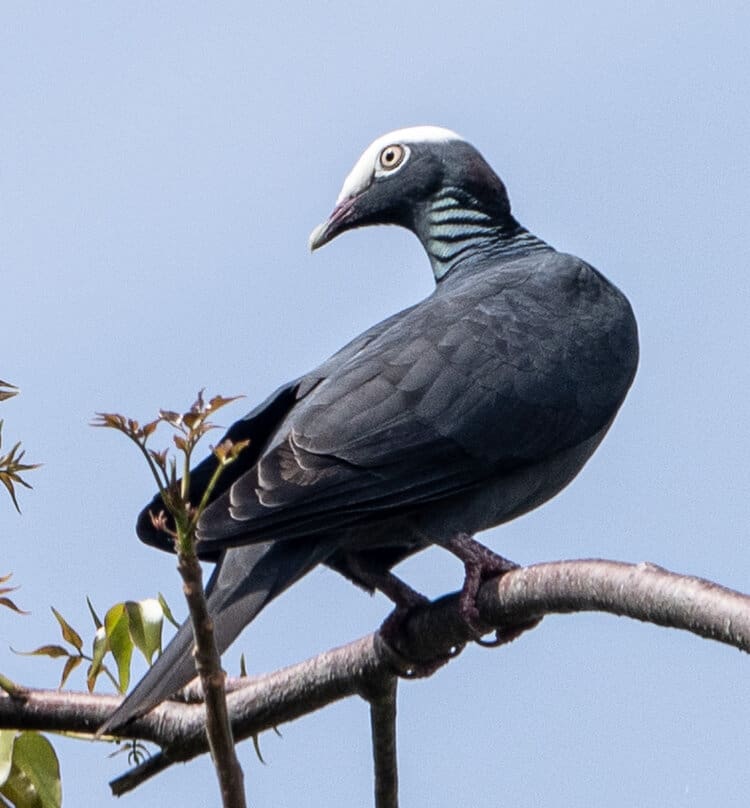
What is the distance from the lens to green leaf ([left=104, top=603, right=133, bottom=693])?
329cm

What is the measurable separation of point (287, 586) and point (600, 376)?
1263 mm

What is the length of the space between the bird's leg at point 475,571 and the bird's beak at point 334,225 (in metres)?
1.88

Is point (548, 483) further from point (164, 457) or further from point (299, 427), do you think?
point (164, 457)

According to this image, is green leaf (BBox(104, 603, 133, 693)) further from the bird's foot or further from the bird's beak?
the bird's beak

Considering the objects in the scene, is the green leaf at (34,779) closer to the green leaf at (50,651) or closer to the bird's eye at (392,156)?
the green leaf at (50,651)

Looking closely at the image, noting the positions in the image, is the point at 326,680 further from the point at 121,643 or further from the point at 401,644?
the point at 121,643

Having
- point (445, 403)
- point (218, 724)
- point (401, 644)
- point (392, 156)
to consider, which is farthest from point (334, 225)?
point (218, 724)

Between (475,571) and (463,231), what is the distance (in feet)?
6.89

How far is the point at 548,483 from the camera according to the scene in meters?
4.36

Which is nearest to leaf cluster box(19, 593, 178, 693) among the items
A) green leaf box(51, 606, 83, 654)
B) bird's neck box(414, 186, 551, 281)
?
green leaf box(51, 606, 83, 654)

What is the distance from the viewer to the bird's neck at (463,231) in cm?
539

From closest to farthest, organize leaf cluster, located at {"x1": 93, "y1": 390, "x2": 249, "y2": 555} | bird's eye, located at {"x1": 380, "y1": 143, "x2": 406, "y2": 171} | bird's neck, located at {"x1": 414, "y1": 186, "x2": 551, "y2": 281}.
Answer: leaf cluster, located at {"x1": 93, "y1": 390, "x2": 249, "y2": 555}, bird's neck, located at {"x1": 414, "y1": 186, "x2": 551, "y2": 281}, bird's eye, located at {"x1": 380, "y1": 143, "x2": 406, "y2": 171}

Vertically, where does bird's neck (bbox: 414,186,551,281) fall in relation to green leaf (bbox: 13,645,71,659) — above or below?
above

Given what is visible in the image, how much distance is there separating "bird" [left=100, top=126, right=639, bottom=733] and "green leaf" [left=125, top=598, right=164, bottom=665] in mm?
55
